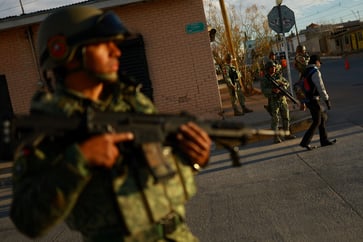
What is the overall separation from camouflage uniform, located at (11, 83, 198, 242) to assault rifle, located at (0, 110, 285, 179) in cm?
5

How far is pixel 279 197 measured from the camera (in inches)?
194

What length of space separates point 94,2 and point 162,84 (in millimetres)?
2520

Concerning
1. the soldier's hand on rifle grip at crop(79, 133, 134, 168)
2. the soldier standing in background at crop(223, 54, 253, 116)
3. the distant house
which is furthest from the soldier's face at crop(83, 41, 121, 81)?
the distant house

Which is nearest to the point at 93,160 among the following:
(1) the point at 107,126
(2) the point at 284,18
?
(1) the point at 107,126

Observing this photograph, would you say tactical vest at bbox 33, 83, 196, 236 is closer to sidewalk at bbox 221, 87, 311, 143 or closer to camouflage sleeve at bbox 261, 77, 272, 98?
sidewalk at bbox 221, 87, 311, 143

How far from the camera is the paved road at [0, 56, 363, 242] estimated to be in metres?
4.02

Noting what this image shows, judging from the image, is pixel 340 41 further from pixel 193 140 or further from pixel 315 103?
pixel 193 140

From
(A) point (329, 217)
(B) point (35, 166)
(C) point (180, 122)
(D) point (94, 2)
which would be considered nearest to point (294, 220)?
(A) point (329, 217)

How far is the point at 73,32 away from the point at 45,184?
0.63 meters

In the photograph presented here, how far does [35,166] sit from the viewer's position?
5.35 feet

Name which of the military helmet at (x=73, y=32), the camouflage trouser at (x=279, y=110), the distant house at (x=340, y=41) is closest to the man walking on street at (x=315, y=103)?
the camouflage trouser at (x=279, y=110)

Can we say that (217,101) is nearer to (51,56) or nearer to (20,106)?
(20,106)

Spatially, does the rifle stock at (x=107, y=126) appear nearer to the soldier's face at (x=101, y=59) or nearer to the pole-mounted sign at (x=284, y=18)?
the soldier's face at (x=101, y=59)

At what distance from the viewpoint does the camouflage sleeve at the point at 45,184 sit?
5.15ft
